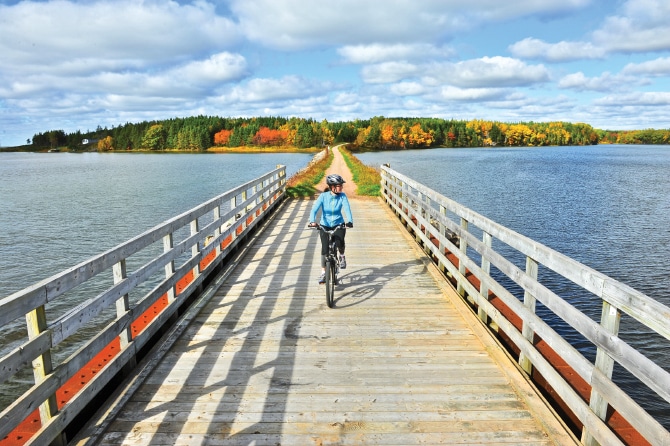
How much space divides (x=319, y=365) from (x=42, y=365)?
2559 millimetres

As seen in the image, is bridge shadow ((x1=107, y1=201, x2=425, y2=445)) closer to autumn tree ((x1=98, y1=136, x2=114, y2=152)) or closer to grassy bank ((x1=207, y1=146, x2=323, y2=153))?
grassy bank ((x1=207, y1=146, x2=323, y2=153))

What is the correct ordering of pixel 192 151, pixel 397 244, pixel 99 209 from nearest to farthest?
1. pixel 397 244
2. pixel 99 209
3. pixel 192 151

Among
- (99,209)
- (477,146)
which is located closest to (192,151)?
(477,146)

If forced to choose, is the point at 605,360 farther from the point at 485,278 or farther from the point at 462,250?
the point at 462,250

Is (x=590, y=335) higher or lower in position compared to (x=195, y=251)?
higher

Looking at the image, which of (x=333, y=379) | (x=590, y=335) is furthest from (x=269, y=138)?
(x=590, y=335)

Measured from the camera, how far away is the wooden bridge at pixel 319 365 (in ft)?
11.5

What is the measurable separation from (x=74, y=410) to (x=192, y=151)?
178m

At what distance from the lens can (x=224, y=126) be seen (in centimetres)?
19138

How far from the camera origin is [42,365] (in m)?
3.61

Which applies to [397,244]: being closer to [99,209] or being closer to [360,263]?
[360,263]

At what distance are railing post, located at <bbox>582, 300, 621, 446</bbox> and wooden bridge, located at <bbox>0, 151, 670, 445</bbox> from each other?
13 mm

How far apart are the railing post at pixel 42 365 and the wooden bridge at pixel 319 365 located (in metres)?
0.01

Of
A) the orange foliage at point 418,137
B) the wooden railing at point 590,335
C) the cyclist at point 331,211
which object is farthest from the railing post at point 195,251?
the orange foliage at point 418,137
